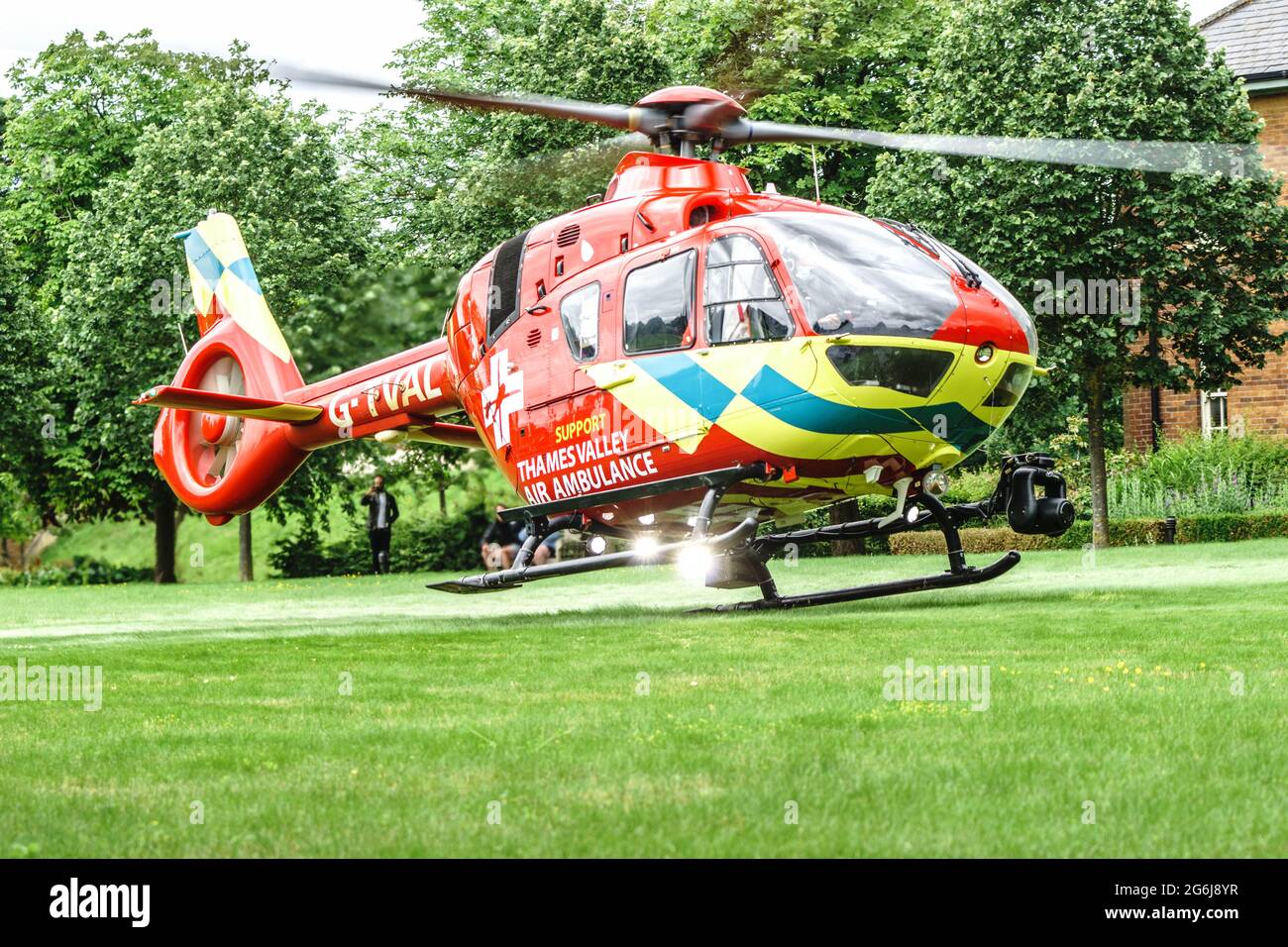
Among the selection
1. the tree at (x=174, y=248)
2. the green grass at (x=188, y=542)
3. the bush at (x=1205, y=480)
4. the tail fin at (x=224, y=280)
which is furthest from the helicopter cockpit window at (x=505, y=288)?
the green grass at (x=188, y=542)

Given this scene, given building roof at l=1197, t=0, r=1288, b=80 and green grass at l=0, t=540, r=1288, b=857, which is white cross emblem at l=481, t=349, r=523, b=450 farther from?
building roof at l=1197, t=0, r=1288, b=80

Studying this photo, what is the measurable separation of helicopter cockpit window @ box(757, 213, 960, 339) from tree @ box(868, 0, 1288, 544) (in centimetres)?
1468

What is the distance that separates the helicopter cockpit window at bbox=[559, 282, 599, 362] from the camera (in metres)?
15.2

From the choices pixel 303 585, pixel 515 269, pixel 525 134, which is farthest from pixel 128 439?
pixel 515 269

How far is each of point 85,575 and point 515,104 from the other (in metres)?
31.2

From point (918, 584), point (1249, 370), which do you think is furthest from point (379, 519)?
point (1249, 370)

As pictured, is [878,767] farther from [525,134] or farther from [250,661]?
[525,134]

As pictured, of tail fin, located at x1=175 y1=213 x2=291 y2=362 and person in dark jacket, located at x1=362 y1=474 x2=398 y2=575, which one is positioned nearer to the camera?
tail fin, located at x1=175 y1=213 x2=291 y2=362

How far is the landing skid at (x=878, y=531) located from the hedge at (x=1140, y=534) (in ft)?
50.4

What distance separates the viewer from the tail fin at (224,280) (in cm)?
2169

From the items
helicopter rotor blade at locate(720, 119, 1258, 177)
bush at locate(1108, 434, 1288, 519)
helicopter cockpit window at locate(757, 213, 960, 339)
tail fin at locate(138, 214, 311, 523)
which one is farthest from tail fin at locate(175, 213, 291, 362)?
bush at locate(1108, 434, 1288, 519)

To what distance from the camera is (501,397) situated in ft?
54.3

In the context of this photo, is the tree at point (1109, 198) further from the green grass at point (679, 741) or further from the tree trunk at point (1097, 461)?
the green grass at point (679, 741)

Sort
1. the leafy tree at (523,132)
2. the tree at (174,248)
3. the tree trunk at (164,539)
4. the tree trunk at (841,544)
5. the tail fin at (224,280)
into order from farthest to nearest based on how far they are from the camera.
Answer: the tree trunk at (164,539) → the tree at (174,248) → the leafy tree at (523,132) → the tree trunk at (841,544) → the tail fin at (224,280)
